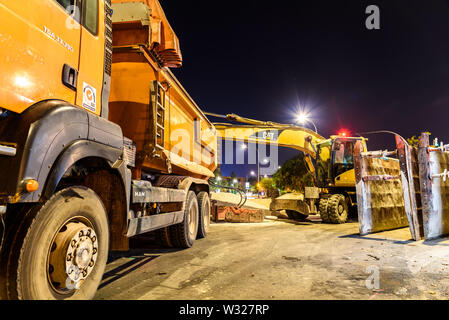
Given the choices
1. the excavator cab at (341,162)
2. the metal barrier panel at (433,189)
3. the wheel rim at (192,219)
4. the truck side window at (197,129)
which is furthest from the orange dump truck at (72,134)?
the excavator cab at (341,162)

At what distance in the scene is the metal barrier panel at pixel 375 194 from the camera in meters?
7.22

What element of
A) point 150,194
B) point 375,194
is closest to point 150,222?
point 150,194

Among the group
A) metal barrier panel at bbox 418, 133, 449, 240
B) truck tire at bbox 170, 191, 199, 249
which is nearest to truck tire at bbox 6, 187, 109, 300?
truck tire at bbox 170, 191, 199, 249

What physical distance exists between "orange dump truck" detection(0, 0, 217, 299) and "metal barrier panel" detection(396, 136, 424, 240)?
547 centimetres

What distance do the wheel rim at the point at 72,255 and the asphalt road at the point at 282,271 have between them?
70 cm

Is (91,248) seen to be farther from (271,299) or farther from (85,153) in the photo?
(271,299)

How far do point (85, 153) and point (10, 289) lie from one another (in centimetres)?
109

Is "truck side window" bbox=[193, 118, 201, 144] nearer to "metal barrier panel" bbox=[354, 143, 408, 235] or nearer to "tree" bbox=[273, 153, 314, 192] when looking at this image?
"metal barrier panel" bbox=[354, 143, 408, 235]

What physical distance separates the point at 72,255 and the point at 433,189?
730 cm

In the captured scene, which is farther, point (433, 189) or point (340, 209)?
point (340, 209)

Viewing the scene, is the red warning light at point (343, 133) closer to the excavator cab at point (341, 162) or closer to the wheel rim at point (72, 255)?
the excavator cab at point (341, 162)

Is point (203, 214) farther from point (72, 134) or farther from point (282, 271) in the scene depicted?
point (72, 134)

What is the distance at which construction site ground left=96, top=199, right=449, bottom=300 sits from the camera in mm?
3004

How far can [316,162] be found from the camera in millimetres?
12148
